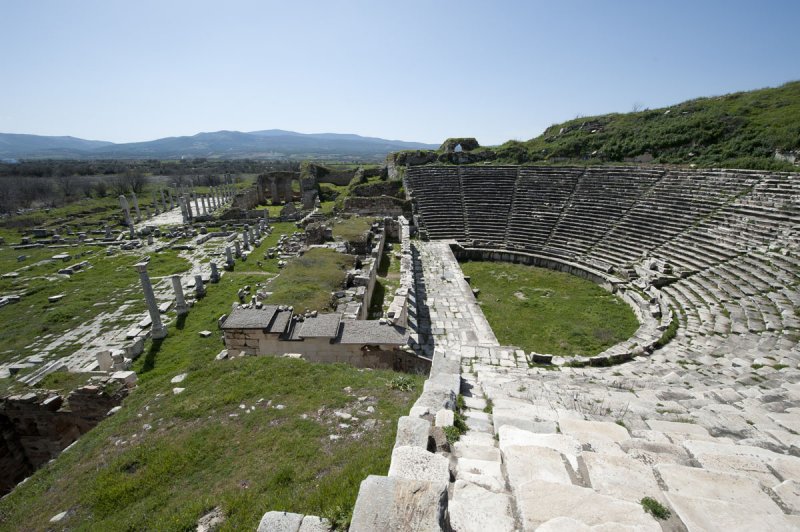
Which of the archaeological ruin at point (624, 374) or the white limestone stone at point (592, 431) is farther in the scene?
the white limestone stone at point (592, 431)

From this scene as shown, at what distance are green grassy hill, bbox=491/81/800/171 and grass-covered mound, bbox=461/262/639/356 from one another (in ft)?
39.7

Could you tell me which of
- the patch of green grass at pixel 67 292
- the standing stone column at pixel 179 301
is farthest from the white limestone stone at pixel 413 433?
the patch of green grass at pixel 67 292

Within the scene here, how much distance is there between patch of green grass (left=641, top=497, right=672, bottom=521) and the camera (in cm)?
258

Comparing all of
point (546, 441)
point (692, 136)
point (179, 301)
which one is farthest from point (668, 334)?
point (692, 136)

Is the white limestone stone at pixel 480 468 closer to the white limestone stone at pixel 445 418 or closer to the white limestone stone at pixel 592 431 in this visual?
the white limestone stone at pixel 445 418

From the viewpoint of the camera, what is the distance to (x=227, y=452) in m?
5.17

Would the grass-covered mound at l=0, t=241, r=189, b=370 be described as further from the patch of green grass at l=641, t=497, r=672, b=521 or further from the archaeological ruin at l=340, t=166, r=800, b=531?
the patch of green grass at l=641, t=497, r=672, b=521

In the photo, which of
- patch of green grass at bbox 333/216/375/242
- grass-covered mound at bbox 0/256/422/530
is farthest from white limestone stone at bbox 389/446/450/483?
patch of green grass at bbox 333/216/375/242

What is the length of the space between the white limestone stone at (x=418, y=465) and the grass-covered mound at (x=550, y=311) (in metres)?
8.48

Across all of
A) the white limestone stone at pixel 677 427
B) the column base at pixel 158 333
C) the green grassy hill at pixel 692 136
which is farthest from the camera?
the green grassy hill at pixel 692 136

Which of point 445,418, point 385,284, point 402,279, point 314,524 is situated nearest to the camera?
point 314,524

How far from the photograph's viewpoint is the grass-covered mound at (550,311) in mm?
11586

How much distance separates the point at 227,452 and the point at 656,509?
5075 millimetres

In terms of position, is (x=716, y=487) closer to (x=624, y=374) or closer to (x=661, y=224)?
(x=624, y=374)
